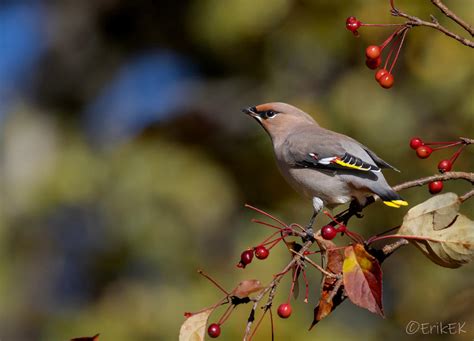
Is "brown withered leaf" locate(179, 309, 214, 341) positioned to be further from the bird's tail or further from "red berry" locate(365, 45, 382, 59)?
"red berry" locate(365, 45, 382, 59)

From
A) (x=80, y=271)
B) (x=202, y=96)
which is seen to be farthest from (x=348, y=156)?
(x=80, y=271)

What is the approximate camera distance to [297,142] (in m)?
3.57

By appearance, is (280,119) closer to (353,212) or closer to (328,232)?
(353,212)

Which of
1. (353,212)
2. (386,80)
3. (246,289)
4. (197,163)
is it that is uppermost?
(386,80)

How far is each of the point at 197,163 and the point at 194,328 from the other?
4.34 meters

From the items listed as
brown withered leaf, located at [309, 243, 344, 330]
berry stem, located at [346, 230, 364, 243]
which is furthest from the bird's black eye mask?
berry stem, located at [346, 230, 364, 243]

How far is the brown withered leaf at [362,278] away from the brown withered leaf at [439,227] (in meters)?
0.13

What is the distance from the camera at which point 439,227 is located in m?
2.19

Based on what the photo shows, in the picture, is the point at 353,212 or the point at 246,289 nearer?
the point at 246,289

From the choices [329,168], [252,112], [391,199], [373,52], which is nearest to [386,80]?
[373,52]

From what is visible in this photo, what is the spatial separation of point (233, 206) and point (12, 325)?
82.6 inches

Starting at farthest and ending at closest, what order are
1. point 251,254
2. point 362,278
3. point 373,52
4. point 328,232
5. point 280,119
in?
point 280,119 < point 373,52 < point 251,254 < point 328,232 < point 362,278

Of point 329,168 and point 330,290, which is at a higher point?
point 330,290

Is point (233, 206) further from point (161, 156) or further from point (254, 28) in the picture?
point (254, 28)
